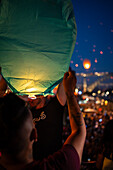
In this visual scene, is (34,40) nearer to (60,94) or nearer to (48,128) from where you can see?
(60,94)

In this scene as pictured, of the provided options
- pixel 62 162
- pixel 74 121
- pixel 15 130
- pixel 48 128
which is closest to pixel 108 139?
pixel 48 128

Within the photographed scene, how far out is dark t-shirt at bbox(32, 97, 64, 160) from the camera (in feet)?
4.08

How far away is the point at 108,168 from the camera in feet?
4.82

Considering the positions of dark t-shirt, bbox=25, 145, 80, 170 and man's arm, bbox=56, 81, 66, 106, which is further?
man's arm, bbox=56, 81, 66, 106

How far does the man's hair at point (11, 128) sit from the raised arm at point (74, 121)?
0.95 ft

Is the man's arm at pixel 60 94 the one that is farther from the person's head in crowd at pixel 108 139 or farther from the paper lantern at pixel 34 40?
the person's head in crowd at pixel 108 139

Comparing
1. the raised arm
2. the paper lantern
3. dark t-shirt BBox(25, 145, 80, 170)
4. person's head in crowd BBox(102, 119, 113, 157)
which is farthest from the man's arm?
person's head in crowd BBox(102, 119, 113, 157)

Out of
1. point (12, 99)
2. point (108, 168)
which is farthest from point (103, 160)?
point (12, 99)

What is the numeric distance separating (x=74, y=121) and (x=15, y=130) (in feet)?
1.33

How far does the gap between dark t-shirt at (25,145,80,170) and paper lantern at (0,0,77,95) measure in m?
0.57

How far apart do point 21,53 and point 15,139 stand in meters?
0.65

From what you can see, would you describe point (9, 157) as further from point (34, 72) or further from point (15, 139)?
point (34, 72)

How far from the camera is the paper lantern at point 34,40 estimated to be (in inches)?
40.2

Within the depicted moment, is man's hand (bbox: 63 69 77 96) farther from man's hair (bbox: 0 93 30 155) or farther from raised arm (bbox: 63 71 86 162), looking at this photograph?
man's hair (bbox: 0 93 30 155)
